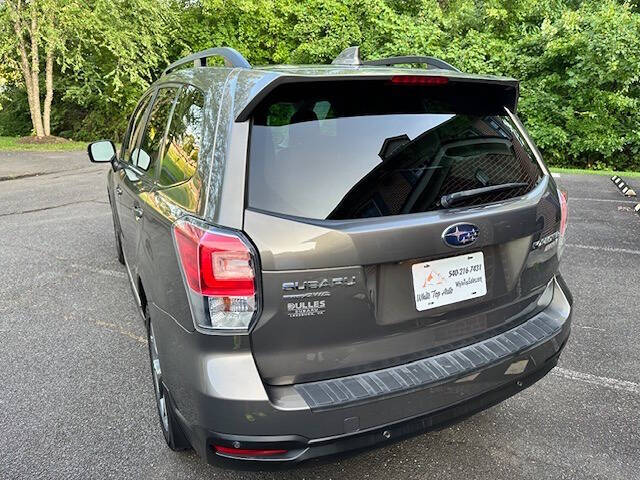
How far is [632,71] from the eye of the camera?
12461mm

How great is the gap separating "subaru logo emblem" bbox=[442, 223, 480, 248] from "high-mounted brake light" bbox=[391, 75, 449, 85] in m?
0.60

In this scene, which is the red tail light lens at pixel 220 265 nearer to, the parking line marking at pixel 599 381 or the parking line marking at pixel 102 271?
the parking line marking at pixel 599 381

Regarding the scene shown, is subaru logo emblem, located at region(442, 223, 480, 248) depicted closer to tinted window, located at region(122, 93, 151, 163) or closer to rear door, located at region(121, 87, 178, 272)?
rear door, located at region(121, 87, 178, 272)

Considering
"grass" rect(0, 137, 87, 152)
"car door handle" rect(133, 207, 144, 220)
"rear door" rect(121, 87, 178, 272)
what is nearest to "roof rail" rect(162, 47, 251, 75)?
"rear door" rect(121, 87, 178, 272)

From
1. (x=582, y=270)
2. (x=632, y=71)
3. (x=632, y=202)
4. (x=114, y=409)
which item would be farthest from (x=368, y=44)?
(x=114, y=409)

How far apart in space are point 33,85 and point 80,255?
1419 centimetres

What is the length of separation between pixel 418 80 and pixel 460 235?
0.65 metres

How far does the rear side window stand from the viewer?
2.06 metres

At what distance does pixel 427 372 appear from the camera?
1920mm

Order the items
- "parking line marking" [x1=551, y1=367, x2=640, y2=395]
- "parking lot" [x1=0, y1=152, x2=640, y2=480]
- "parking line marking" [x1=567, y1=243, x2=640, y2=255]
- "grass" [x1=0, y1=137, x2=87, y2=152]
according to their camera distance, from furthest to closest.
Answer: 1. "grass" [x1=0, y1=137, x2=87, y2=152]
2. "parking line marking" [x1=567, y1=243, x2=640, y2=255]
3. "parking line marking" [x1=551, y1=367, x2=640, y2=395]
4. "parking lot" [x1=0, y1=152, x2=640, y2=480]

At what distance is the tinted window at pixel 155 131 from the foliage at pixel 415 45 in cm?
1264

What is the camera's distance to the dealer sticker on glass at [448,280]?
1.90 metres

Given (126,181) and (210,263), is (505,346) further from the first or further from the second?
(126,181)

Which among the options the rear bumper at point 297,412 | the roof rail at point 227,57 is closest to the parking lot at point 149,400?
the rear bumper at point 297,412
